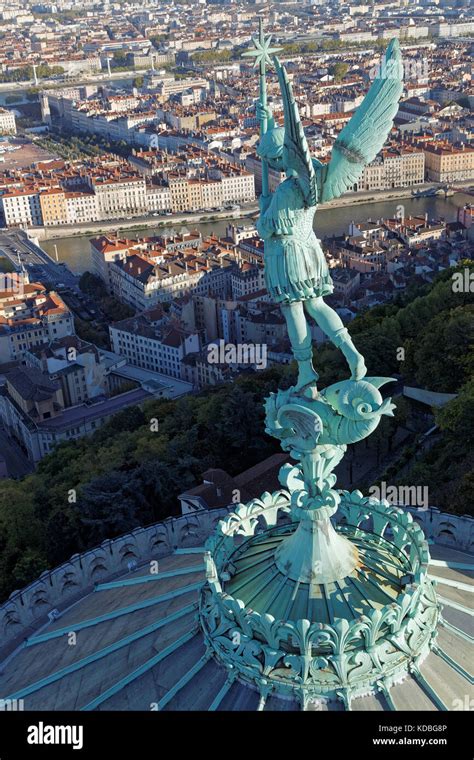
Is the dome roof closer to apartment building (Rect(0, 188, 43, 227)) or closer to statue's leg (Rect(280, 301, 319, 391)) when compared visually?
statue's leg (Rect(280, 301, 319, 391))

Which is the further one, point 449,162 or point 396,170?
point 449,162

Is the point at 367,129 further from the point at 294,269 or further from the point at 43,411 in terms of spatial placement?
the point at 43,411

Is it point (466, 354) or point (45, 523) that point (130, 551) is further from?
point (466, 354)

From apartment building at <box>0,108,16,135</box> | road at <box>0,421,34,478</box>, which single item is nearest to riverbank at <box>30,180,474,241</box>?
road at <box>0,421,34,478</box>

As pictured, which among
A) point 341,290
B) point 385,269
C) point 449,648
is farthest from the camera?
point 385,269

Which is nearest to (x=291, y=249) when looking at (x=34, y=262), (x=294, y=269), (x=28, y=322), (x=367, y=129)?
(x=294, y=269)

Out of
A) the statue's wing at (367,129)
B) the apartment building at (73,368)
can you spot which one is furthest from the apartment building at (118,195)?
the statue's wing at (367,129)

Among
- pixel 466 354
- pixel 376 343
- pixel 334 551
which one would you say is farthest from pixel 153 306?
pixel 334 551

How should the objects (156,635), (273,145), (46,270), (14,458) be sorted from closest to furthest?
1. (273,145)
2. (156,635)
3. (14,458)
4. (46,270)
